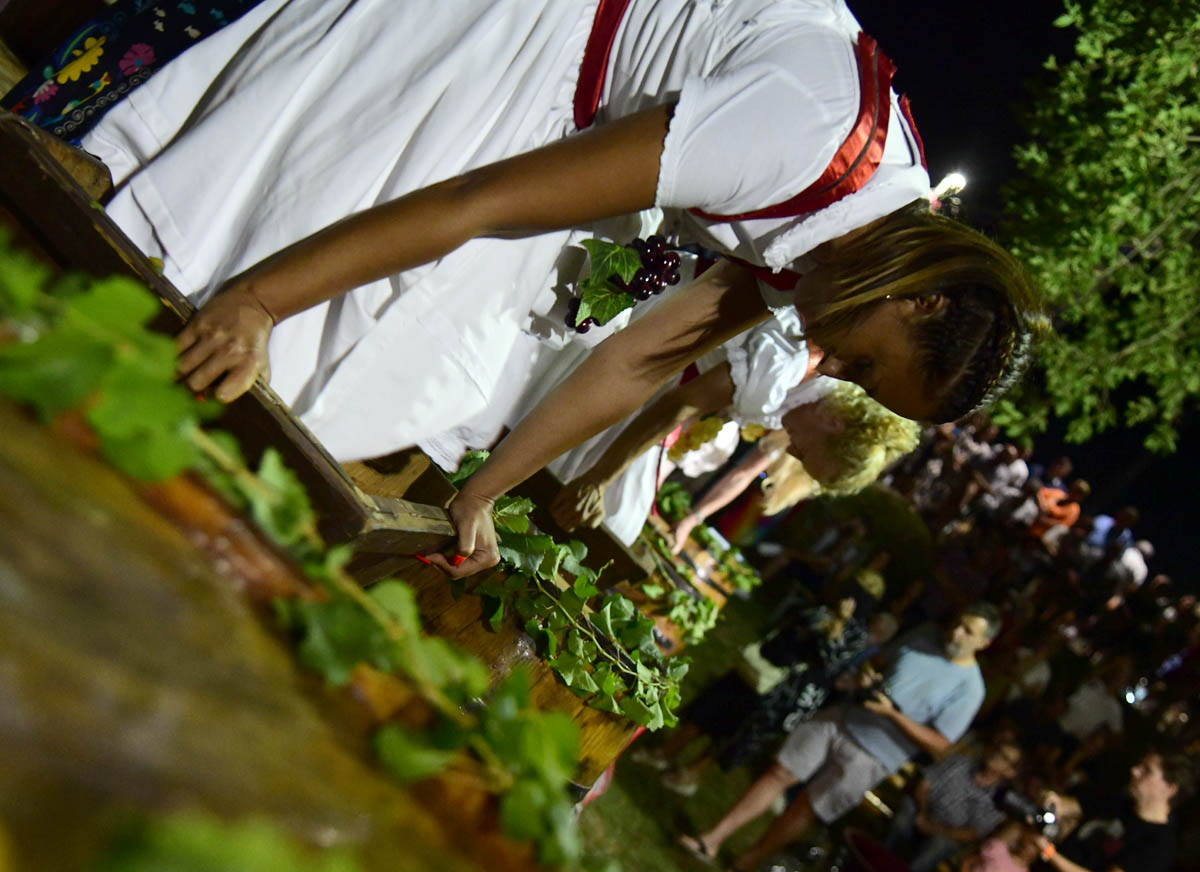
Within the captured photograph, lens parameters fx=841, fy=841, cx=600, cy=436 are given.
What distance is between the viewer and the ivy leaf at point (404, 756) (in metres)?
0.50

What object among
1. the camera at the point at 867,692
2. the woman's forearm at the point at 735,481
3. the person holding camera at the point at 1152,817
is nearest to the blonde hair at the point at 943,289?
the woman's forearm at the point at 735,481

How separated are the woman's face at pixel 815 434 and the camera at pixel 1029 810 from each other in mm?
2432

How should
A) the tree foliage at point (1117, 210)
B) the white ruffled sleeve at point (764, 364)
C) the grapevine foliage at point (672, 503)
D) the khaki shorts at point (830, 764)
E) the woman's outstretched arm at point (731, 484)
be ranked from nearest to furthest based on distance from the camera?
the white ruffled sleeve at point (764, 364) → the grapevine foliage at point (672, 503) → the woman's outstretched arm at point (731, 484) → the khaki shorts at point (830, 764) → the tree foliage at point (1117, 210)

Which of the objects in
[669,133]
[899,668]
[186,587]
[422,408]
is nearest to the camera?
[186,587]

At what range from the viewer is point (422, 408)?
4.99 ft

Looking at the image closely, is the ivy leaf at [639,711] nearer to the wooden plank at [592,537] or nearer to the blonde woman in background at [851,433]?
the wooden plank at [592,537]

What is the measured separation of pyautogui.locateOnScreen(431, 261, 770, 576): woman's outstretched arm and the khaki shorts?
3.22 metres

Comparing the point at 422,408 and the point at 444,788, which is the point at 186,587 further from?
the point at 422,408

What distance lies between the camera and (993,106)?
505 inches

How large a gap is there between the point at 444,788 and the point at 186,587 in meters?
0.20

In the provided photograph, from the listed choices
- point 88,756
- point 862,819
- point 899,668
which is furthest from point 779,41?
point 862,819

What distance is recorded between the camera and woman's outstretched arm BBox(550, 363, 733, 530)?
199 centimetres

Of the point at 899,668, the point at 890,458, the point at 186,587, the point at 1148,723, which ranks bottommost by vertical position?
the point at 1148,723

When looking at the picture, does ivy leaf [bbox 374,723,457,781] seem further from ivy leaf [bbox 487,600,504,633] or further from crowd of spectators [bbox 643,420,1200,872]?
crowd of spectators [bbox 643,420,1200,872]
